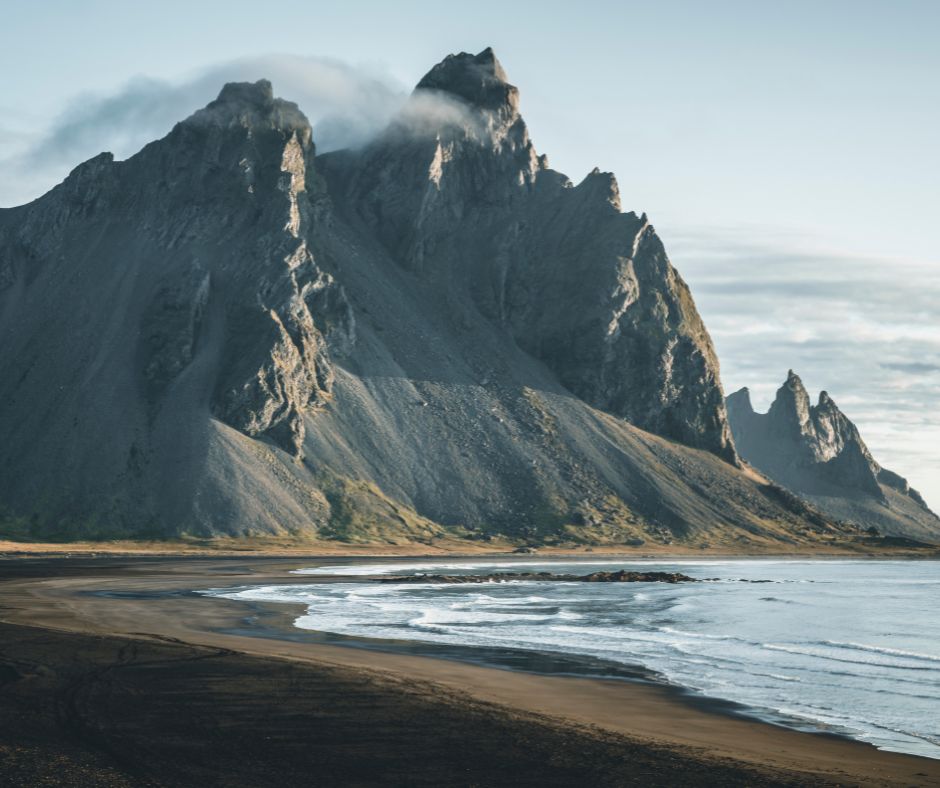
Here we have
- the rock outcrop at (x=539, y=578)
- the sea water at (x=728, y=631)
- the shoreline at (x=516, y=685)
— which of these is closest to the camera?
the shoreline at (x=516, y=685)

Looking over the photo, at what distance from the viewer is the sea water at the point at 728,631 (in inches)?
1339

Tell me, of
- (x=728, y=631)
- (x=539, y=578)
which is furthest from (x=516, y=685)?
(x=539, y=578)

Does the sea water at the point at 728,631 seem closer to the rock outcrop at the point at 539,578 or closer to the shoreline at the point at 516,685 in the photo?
the shoreline at the point at 516,685

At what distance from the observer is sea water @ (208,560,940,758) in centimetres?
3400

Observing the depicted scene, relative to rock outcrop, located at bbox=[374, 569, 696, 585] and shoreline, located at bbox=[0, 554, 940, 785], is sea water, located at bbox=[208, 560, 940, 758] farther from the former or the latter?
rock outcrop, located at bbox=[374, 569, 696, 585]

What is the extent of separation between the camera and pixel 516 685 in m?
35.4

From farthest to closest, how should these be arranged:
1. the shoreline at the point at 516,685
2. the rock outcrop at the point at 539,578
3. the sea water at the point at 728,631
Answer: the rock outcrop at the point at 539,578 < the sea water at the point at 728,631 < the shoreline at the point at 516,685

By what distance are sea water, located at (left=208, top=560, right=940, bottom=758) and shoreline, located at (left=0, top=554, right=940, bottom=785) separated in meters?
2.09

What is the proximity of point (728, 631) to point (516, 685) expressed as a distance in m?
25.7

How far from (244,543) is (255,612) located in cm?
9786

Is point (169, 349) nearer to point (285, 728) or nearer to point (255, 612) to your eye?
point (255, 612)

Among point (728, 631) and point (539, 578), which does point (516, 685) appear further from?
point (539, 578)

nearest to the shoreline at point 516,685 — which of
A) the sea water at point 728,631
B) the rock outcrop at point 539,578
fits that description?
the sea water at point 728,631

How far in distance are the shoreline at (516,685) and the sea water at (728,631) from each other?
2085 millimetres
